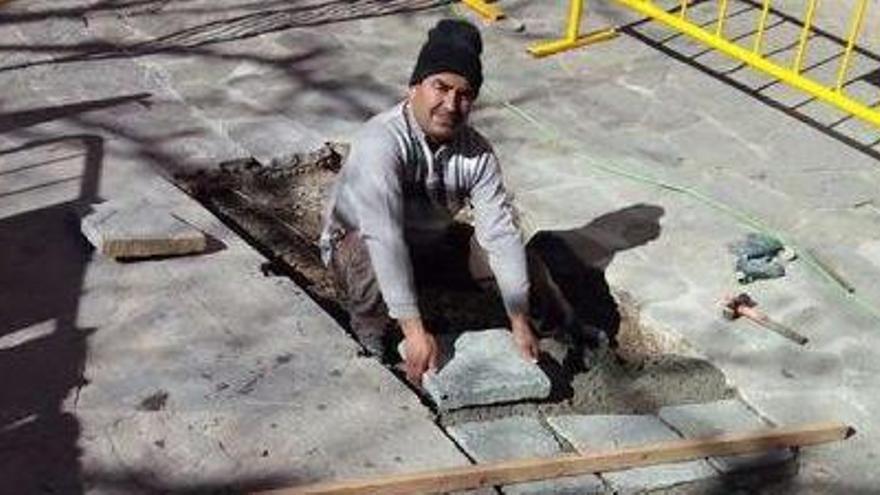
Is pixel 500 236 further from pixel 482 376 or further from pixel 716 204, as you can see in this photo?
→ pixel 716 204

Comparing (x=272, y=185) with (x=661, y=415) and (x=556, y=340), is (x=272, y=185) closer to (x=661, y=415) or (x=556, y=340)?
(x=556, y=340)

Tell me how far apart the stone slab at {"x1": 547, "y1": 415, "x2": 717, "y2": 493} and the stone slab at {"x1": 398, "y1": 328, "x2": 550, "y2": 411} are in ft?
0.56

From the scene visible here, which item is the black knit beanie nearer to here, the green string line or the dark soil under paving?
the dark soil under paving

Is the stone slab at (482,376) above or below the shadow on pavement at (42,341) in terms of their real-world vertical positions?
above

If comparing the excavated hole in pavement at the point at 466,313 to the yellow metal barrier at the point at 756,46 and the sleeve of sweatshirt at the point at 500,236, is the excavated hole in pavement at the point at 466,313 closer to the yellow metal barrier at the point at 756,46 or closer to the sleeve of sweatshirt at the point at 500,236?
the sleeve of sweatshirt at the point at 500,236

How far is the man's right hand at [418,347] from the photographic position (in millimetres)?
4719

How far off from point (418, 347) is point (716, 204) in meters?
2.45

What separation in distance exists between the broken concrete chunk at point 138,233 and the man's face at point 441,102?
1.41 meters

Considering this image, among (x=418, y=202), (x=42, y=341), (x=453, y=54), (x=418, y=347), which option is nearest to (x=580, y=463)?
(x=418, y=347)

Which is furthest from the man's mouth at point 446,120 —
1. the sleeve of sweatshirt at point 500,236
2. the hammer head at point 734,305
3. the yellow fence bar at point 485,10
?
the yellow fence bar at point 485,10

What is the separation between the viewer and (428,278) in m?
5.64

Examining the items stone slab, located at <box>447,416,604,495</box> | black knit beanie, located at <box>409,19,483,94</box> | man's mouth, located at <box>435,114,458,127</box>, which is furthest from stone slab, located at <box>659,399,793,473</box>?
black knit beanie, located at <box>409,19,483,94</box>

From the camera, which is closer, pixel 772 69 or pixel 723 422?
pixel 723 422

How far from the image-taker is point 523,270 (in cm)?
498
